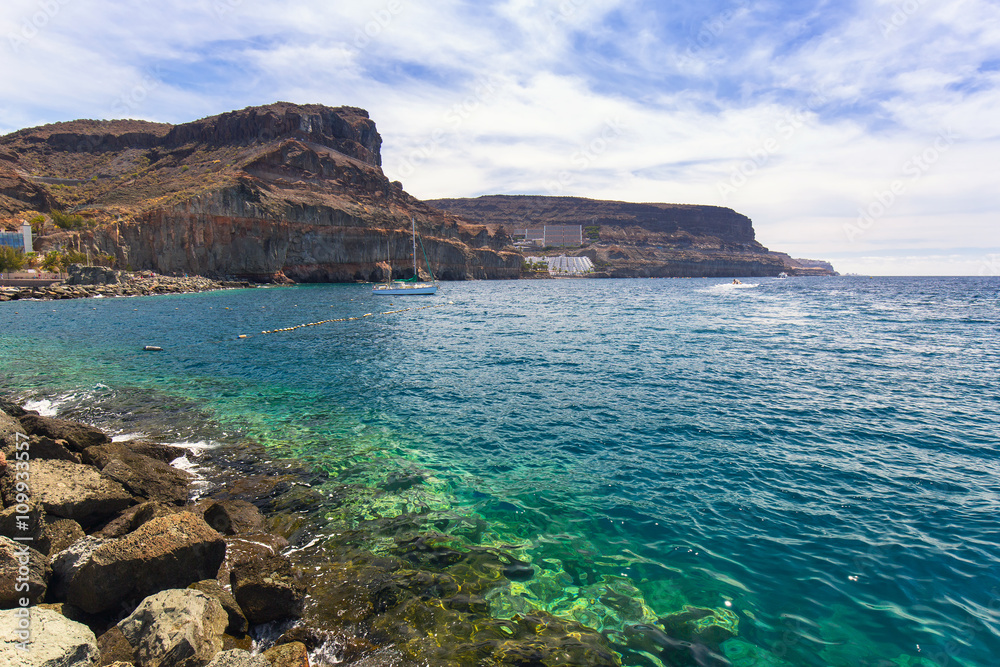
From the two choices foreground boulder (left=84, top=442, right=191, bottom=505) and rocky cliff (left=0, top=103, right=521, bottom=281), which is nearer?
foreground boulder (left=84, top=442, right=191, bottom=505)

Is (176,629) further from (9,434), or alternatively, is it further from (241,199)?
(241,199)

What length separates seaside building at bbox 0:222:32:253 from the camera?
77250mm

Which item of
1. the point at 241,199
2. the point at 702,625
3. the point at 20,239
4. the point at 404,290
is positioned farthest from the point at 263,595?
the point at 20,239

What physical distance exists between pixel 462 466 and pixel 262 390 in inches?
394

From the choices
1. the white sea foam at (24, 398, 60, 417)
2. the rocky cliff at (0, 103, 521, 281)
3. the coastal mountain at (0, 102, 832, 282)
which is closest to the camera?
the white sea foam at (24, 398, 60, 417)

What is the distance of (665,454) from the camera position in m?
11.0

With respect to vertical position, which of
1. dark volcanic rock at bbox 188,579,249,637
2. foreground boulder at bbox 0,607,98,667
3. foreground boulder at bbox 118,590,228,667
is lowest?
dark volcanic rock at bbox 188,579,249,637

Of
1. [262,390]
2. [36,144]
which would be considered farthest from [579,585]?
[36,144]

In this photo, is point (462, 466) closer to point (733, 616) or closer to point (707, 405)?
point (733, 616)

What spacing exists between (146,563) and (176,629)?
1.42m

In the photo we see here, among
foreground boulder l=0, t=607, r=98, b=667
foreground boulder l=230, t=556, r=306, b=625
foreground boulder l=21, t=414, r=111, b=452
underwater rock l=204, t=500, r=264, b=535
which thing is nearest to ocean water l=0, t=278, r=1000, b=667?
underwater rock l=204, t=500, r=264, b=535

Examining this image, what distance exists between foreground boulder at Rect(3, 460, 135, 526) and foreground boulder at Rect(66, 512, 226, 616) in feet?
6.35

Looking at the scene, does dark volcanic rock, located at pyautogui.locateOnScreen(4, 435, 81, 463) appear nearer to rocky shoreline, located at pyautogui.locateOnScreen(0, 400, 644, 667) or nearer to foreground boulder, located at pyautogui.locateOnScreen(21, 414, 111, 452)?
rocky shoreline, located at pyautogui.locateOnScreen(0, 400, 644, 667)

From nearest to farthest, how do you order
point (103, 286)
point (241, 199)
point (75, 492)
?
1. point (75, 492)
2. point (103, 286)
3. point (241, 199)
